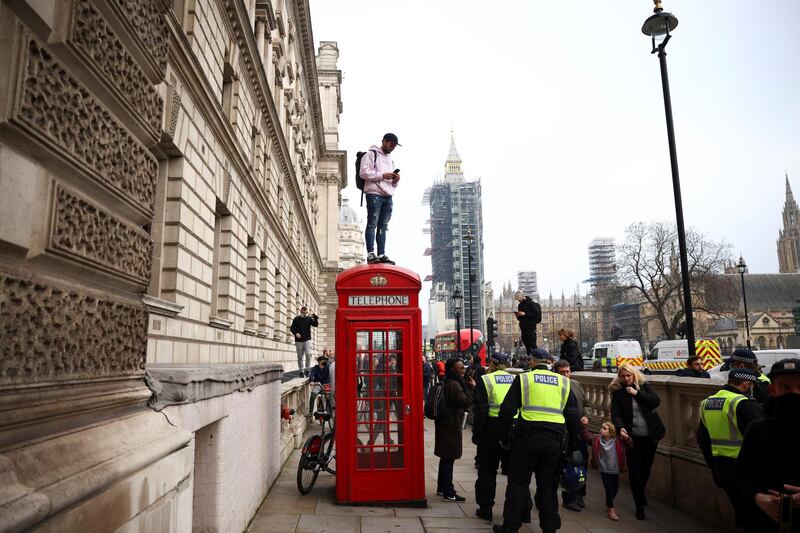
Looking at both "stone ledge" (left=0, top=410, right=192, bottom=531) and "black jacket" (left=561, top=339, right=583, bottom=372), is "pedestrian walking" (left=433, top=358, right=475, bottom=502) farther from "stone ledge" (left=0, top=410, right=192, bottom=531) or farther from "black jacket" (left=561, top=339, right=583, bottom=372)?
"stone ledge" (left=0, top=410, right=192, bottom=531)

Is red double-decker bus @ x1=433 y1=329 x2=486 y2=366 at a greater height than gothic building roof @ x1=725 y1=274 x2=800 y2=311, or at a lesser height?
lesser

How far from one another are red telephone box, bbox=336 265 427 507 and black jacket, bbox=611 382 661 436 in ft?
8.42

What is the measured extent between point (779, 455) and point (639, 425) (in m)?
4.03

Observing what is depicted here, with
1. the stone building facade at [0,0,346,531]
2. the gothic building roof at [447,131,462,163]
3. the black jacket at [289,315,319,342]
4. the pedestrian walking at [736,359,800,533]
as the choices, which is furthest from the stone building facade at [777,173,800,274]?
the stone building facade at [0,0,346,531]

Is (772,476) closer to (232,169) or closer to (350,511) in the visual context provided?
(350,511)

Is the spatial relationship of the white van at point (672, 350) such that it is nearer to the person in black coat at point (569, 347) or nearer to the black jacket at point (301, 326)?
the black jacket at point (301, 326)

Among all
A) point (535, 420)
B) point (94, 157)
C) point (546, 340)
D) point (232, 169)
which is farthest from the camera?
point (546, 340)

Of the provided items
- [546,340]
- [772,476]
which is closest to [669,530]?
[772,476]

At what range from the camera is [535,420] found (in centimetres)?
638

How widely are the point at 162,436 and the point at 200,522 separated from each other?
287cm

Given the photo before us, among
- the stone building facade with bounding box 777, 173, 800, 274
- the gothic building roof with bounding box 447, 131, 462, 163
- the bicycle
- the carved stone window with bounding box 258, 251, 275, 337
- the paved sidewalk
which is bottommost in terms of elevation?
the paved sidewalk

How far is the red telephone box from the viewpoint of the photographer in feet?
25.7

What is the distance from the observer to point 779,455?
12.0ft

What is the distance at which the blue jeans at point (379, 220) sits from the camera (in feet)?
30.2
